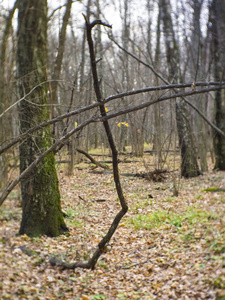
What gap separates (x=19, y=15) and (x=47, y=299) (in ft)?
15.2

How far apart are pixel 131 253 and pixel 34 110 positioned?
3.03 m

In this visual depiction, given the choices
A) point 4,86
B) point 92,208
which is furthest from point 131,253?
point 4,86

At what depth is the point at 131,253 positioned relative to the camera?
5.23m

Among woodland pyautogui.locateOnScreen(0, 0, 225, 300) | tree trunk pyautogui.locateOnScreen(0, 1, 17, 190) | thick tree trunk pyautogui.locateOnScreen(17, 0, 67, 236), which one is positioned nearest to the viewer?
woodland pyautogui.locateOnScreen(0, 0, 225, 300)

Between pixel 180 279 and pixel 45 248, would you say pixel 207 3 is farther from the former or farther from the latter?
pixel 45 248

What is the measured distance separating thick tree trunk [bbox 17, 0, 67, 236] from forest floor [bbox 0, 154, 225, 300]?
0.26 m

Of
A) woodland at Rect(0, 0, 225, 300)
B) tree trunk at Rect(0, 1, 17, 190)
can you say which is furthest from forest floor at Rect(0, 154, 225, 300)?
tree trunk at Rect(0, 1, 17, 190)

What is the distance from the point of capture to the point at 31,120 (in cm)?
525

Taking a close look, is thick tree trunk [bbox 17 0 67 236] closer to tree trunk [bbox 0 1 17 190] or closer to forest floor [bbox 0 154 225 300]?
forest floor [bbox 0 154 225 300]

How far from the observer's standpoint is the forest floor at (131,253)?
12.3 ft

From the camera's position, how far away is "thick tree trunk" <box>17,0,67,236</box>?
5.22 metres

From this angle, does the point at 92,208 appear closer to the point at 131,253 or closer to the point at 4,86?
the point at 131,253

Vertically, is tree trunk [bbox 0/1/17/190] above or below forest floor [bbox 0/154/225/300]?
above

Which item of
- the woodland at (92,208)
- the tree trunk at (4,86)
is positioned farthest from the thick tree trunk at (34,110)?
the tree trunk at (4,86)
